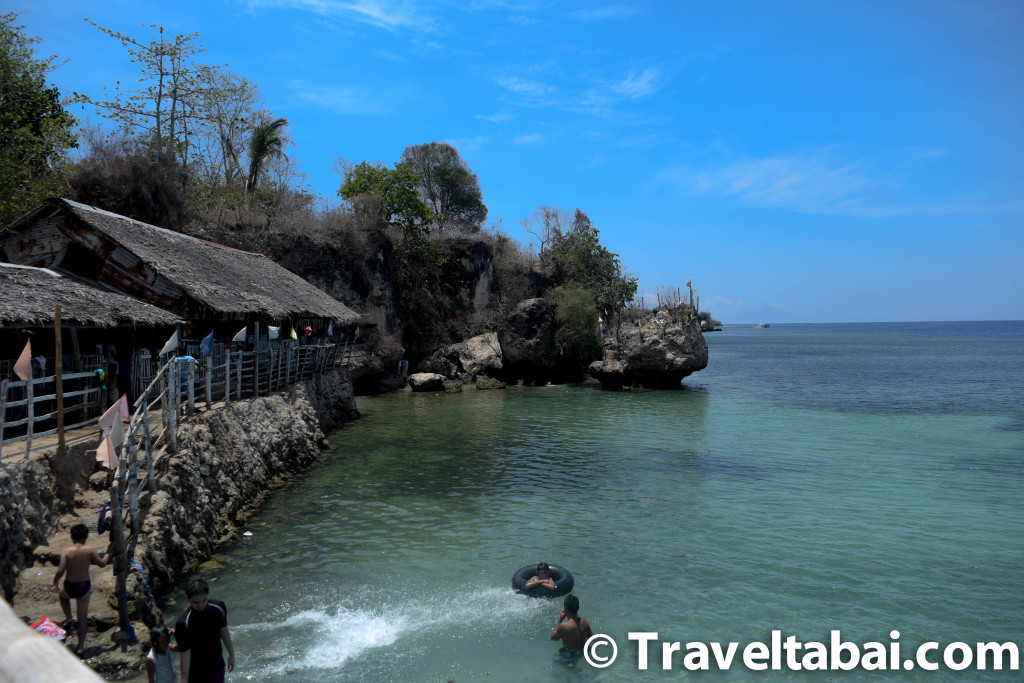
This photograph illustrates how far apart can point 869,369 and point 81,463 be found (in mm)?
54026

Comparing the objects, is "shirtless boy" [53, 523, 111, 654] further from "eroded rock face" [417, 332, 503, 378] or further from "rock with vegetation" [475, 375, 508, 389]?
"eroded rock face" [417, 332, 503, 378]

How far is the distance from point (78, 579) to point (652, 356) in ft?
96.3

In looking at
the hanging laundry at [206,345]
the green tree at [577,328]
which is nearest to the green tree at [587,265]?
the green tree at [577,328]

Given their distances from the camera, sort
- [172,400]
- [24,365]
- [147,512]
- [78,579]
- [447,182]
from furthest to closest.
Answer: [447,182], [172,400], [147,512], [24,365], [78,579]

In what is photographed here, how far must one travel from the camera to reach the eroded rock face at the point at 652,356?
110 ft

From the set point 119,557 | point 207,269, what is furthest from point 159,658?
point 207,269

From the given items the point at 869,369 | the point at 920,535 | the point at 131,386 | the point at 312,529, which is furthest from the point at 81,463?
the point at 869,369

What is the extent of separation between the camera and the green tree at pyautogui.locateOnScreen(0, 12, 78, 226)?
20.2 meters

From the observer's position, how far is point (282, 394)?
17391mm

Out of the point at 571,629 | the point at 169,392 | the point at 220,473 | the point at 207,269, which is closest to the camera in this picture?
the point at 571,629

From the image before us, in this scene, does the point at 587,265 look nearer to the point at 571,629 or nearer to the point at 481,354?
the point at 481,354

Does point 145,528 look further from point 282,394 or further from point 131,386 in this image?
point 282,394

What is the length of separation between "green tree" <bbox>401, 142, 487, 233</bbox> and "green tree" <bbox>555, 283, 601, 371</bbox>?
13.0 metres
